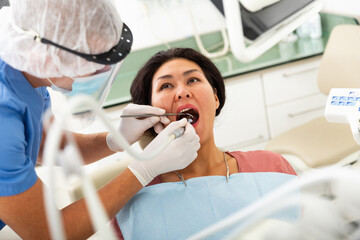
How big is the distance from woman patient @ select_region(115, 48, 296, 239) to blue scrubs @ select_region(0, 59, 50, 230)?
43 centimetres

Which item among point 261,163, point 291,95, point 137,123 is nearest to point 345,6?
point 261,163

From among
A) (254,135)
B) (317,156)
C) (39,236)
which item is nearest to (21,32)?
(39,236)

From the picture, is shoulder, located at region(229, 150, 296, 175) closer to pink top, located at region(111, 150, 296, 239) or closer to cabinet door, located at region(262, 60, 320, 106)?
pink top, located at region(111, 150, 296, 239)

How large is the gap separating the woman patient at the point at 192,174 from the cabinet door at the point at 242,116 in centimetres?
96

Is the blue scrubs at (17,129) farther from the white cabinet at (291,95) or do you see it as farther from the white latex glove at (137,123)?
the white cabinet at (291,95)

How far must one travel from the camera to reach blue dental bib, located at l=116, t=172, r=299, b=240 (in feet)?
→ 4.66

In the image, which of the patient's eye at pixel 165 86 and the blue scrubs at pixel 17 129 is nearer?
the blue scrubs at pixel 17 129

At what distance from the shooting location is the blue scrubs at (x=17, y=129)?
1133 mm

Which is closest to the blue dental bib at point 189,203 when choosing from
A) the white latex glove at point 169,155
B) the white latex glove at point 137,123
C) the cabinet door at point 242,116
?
the white latex glove at point 169,155

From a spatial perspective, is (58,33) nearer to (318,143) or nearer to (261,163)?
(261,163)

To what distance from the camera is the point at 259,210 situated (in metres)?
0.72

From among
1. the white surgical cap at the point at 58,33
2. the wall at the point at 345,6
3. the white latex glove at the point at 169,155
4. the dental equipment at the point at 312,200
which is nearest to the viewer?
the dental equipment at the point at 312,200

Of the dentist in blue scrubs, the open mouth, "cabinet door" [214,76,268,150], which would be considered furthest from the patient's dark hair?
"cabinet door" [214,76,268,150]

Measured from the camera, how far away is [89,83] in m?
1.29
